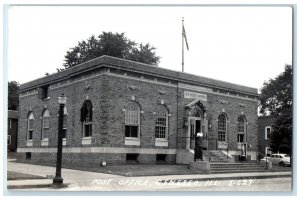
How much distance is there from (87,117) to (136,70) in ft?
14.0

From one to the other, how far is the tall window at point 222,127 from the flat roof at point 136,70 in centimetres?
233

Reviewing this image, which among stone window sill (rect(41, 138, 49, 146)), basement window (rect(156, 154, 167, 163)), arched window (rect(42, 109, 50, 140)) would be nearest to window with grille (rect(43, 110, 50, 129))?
arched window (rect(42, 109, 50, 140))

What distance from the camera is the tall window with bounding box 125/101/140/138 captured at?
27.1 metres

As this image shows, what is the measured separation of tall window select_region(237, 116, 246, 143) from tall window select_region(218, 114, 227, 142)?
5.47 feet

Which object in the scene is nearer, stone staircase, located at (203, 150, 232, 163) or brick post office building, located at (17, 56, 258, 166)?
brick post office building, located at (17, 56, 258, 166)

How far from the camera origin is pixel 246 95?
116 ft

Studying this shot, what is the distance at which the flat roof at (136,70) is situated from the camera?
2644cm

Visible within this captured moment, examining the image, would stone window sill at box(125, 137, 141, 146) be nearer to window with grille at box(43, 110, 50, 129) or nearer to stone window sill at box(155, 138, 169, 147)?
stone window sill at box(155, 138, 169, 147)

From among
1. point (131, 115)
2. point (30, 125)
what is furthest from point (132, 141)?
point (30, 125)

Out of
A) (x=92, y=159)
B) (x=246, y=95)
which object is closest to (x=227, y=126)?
(x=246, y=95)

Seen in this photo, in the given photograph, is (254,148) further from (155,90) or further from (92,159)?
(92,159)

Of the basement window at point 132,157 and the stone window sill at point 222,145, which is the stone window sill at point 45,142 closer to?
the basement window at point 132,157

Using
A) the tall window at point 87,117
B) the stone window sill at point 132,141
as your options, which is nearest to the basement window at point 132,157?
the stone window sill at point 132,141
